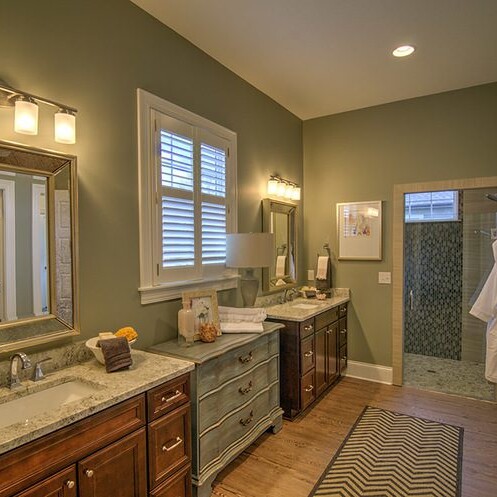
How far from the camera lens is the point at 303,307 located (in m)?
3.60

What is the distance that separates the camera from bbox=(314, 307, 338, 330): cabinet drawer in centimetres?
347

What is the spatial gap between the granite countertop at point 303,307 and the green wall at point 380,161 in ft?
0.63

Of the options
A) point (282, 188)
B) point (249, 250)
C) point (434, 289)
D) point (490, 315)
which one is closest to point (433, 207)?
point (434, 289)

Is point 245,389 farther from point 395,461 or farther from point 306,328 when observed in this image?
point 395,461

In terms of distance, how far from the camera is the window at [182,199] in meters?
2.41

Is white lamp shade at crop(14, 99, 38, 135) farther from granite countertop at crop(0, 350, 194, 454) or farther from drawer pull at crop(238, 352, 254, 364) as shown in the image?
drawer pull at crop(238, 352, 254, 364)

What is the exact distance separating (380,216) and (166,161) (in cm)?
254

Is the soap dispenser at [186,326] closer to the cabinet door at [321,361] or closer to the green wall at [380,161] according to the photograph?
the cabinet door at [321,361]

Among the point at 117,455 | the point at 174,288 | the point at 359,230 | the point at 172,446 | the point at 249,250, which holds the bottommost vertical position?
the point at 172,446

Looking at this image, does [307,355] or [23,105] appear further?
[307,355]

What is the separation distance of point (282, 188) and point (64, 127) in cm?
247

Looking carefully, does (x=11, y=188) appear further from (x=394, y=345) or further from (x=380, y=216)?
(x=394, y=345)

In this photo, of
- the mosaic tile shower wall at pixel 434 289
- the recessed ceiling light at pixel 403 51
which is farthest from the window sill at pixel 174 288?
the mosaic tile shower wall at pixel 434 289

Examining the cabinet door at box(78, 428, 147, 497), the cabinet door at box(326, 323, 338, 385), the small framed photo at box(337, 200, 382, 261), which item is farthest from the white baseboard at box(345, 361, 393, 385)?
the cabinet door at box(78, 428, 147, 497)
